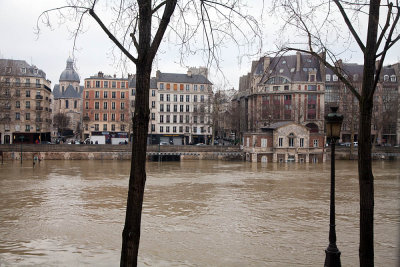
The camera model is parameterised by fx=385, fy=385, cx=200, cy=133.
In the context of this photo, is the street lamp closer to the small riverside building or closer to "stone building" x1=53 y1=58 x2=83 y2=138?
the small riverside building

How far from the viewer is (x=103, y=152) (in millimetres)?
57812

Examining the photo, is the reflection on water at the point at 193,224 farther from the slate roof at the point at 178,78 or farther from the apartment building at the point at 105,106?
the slate roof at the point at 178,78

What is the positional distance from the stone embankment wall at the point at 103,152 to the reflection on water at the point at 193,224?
26.2 m

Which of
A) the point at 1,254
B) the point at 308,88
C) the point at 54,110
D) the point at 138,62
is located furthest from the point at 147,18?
the point at 54,110

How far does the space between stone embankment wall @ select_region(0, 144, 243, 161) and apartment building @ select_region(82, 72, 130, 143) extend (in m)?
16.0

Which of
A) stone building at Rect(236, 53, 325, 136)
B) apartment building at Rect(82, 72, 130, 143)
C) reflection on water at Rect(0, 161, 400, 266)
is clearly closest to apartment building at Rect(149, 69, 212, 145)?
apartment building at Rect(82, 72, 130, 143)

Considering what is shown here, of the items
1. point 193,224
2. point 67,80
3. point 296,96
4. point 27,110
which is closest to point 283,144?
point 296,96

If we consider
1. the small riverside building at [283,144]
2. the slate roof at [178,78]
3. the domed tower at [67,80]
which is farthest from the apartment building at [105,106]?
the domed tower at [67,80]

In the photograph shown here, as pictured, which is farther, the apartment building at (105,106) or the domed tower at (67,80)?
the domed tower at (67,80)

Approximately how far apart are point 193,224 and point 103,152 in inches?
1711

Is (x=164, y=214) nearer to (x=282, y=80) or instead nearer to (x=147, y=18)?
(x=147, y=18)

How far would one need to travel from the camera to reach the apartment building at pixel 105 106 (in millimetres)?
74312

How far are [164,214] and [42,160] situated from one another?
41696 mm

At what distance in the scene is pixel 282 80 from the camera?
7406 cm
